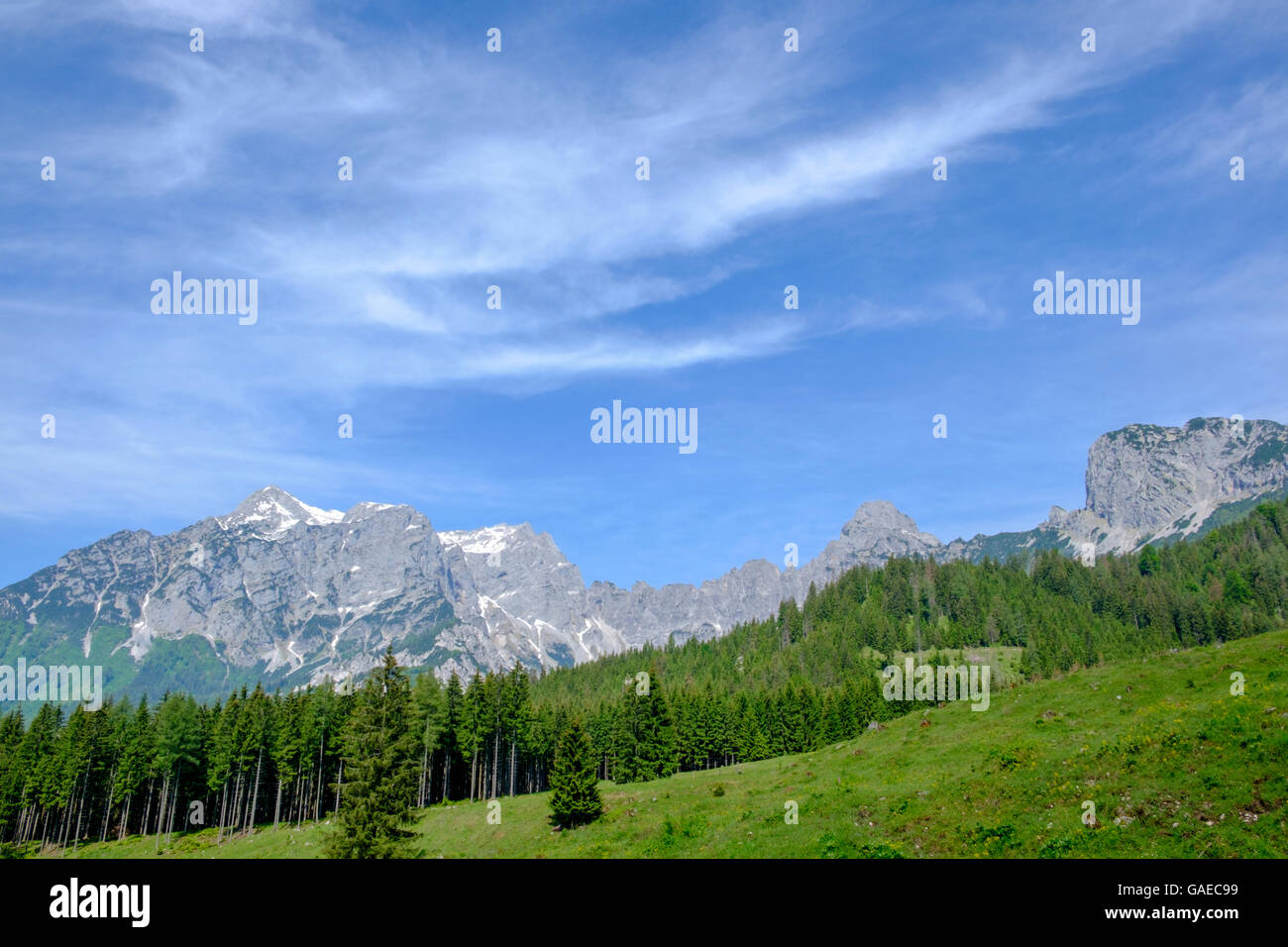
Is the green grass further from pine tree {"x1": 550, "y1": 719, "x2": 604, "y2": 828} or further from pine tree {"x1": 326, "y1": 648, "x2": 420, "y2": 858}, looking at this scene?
pine tree {"x1": 326, "y1": 648, "x2": 420, "y2": 858}

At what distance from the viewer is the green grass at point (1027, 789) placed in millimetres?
27391

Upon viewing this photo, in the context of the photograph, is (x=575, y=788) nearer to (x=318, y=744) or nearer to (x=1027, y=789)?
(x=1027, y=789)

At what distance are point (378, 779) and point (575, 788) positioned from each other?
1749cm

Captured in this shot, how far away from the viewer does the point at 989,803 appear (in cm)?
3406

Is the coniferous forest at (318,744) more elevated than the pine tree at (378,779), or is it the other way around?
the pine tree at (378,779)

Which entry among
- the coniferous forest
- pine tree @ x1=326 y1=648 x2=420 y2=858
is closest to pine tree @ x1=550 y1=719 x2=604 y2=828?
the coniferous forest

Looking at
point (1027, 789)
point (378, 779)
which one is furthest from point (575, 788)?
point (1027, 789)

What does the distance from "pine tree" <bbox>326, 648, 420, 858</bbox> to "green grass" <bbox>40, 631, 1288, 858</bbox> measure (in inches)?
403

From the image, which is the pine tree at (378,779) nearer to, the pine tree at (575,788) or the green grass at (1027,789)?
the green grass at (1027,789)

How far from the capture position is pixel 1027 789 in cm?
3416

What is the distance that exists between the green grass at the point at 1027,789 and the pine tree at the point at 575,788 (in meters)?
1.58

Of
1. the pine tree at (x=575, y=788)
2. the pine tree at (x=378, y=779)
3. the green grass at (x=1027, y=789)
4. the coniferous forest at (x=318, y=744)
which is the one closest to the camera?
the green grass at (x=1027, y=789)

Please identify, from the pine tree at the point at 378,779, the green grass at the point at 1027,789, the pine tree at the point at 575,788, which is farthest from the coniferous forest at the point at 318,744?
the pine tree at the point at 378,779
